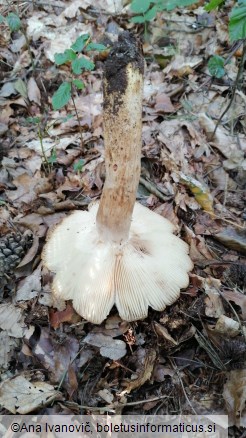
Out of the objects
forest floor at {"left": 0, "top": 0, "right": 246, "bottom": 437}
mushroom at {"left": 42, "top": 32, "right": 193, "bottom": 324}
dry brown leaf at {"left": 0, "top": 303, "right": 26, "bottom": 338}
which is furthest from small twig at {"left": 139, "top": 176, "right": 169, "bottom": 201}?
dry brown leaf at {"left": 0, "top": 303, "right": 26, "bottom": 338}

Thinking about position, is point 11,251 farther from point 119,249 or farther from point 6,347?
point 119,249

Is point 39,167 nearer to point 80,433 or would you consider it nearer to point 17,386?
point 17,386

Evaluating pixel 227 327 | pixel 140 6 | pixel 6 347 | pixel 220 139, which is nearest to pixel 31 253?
pixel 6 347

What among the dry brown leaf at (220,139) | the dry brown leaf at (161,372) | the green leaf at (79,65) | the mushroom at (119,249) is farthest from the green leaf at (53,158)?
the dry brown leaf at (161,372)

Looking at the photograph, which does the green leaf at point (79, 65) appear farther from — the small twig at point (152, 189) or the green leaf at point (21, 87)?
the green leaf at point (21, 87)

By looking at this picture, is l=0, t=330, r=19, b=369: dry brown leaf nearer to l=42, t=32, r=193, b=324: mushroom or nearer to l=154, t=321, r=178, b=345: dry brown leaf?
l=42, t=32, r=193, b=324: mushroom

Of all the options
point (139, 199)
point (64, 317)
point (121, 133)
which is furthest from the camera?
point (139, 199)
